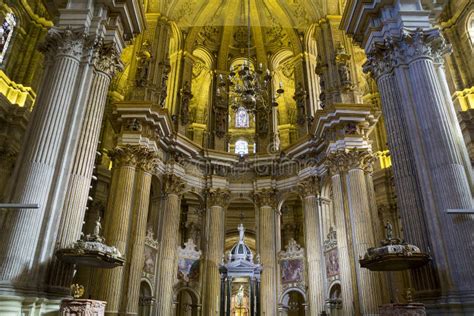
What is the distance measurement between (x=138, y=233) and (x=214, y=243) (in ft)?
16.2

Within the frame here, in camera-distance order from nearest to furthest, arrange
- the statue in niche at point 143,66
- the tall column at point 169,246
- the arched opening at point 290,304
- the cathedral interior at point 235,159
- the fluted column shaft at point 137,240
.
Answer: the cathedral interior at point 235,159 < the fluted column shaft at point 137,240 < the tall column at point 169,246 < the arched opening at point 290,304 < the statue in niche at point 143,66

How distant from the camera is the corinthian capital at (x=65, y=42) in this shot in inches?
443

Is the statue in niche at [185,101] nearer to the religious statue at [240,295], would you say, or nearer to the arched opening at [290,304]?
the religious statue at [240,295]

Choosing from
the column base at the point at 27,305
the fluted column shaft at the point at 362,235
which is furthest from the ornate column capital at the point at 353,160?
the column base at the point at 27,305

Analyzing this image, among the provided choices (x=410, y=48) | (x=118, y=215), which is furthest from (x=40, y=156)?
(x=410, y=48)

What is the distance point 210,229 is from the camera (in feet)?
69.9

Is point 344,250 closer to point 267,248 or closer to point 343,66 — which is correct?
point 267,248

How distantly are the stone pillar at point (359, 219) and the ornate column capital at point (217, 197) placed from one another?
6.51 m

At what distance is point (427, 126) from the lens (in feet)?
33.9

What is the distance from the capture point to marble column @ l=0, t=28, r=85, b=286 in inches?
342

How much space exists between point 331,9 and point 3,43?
16.7 meters

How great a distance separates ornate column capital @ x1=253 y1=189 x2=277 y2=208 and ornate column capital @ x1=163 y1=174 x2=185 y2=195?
174 inches

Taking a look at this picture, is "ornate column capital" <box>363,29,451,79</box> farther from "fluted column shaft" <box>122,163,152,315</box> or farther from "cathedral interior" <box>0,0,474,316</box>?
"fluted column shaft" <box>122,163,152,315</box>

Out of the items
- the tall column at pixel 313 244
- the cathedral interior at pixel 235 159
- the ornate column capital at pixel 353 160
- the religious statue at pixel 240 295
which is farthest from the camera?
the religious statue at pixel 240 295
